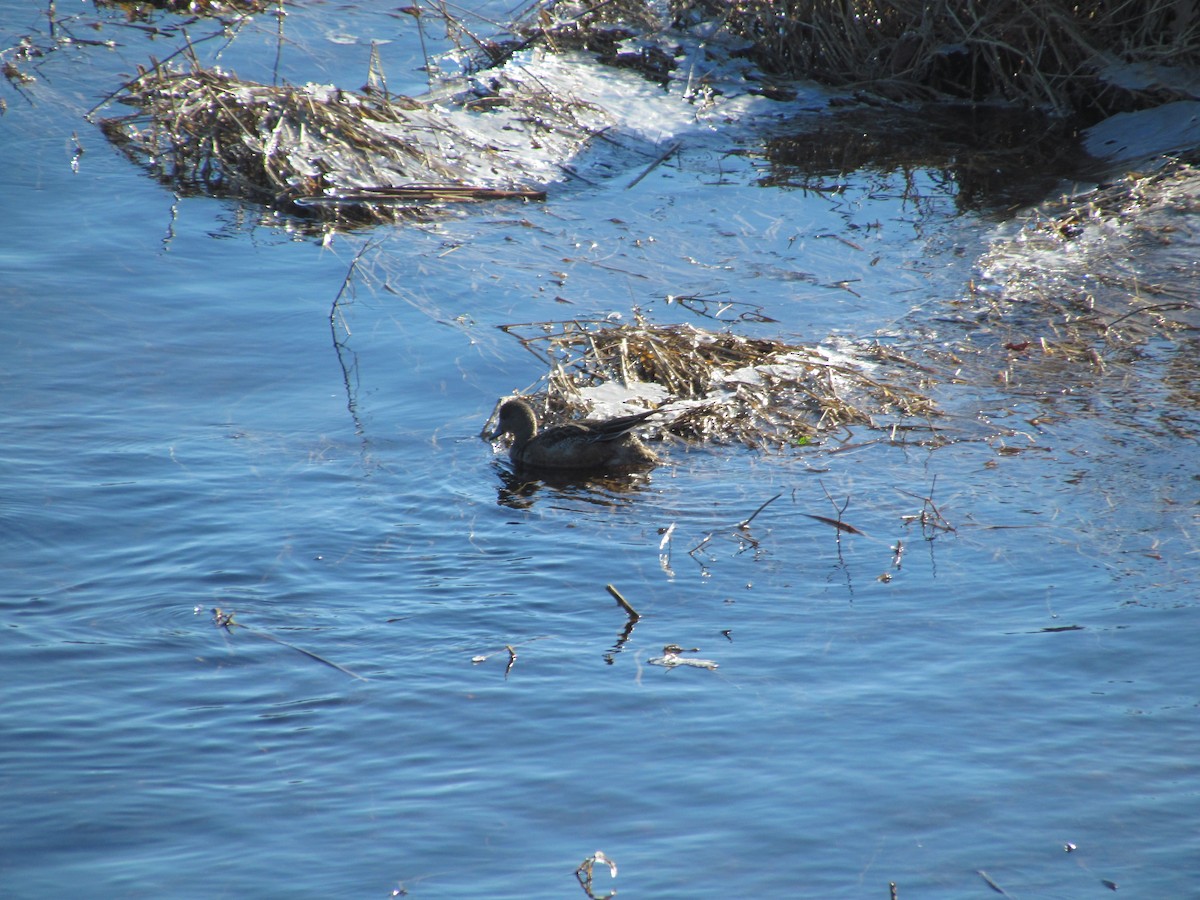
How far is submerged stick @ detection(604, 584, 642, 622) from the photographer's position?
5.31 m

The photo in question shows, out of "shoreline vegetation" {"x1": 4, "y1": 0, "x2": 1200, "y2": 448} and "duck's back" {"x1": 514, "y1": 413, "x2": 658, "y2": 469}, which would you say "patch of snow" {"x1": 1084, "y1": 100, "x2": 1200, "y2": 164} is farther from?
"duck's back" {"x1": 514, "y1": 413, "x2": 658, "y2": 469}

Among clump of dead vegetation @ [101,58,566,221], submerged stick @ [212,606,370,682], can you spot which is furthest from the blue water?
clump of dead vegetation @ [101,58,566,221]

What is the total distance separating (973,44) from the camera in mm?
13781

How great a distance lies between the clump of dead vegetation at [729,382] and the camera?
24.6 ft

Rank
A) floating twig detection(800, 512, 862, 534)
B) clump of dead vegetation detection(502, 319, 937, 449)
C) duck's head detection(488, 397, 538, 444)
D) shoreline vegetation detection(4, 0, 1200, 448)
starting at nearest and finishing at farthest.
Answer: floating twig detection(800, 512, 862, 534)
duck's head detection(488, 397, 538, 444)
clump of dead vegetation detection(502, 319, 937, 449)
shoreline vegetation detection(4, 0, 1200, 448)

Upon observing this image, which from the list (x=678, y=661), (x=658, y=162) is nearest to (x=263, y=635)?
(x=678, y=661)

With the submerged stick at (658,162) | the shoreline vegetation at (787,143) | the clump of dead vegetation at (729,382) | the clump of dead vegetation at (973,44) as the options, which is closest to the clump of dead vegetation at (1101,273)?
the shoreline vegetation at (787,143)

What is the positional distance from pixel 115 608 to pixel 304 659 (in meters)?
0.97

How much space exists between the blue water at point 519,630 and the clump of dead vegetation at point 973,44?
5.49 meters

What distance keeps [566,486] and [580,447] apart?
24cm

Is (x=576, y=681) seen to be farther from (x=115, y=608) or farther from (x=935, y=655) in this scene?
(x=115, y=608)

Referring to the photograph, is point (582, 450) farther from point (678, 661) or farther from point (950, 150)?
point (950, 150)

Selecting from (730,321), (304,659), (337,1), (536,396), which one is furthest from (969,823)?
(337,1)

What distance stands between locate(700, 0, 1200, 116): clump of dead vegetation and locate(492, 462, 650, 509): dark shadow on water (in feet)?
28.0
